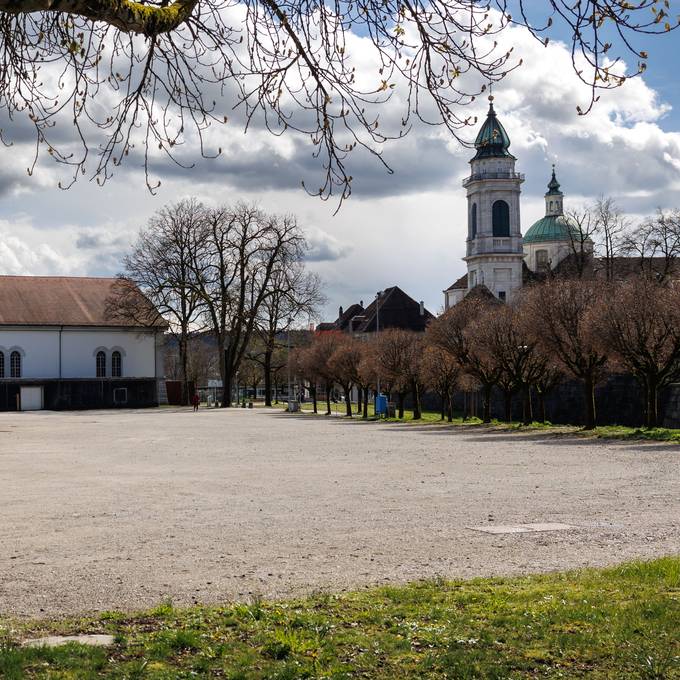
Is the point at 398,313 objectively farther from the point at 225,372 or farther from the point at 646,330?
the point at 646,330

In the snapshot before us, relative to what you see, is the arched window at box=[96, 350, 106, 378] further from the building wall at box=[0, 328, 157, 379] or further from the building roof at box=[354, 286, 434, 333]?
the building roof at box=[354, 286, 434, 333]

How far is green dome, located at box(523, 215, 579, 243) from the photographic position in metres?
117

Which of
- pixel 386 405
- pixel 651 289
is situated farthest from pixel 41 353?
pixel 651 289

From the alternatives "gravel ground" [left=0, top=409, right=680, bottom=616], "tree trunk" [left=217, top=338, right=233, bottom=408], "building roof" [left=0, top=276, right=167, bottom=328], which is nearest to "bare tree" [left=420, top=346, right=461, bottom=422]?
"gravel ground" [left=0, top=409, right=680, bottom=616]

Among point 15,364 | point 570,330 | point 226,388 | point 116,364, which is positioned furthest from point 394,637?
point 116,364

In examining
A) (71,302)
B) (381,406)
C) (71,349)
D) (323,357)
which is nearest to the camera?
(381,406)

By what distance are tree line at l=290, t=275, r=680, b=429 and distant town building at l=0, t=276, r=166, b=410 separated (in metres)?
24.0

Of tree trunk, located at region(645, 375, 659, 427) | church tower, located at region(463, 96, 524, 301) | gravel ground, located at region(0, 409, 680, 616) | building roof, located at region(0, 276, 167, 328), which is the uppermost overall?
church tower, located at region(463, 96, 524, 301)

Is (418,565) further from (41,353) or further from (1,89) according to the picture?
(41,353)

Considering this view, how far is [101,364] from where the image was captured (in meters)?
86.2

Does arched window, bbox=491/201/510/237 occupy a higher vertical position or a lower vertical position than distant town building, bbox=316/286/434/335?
higher

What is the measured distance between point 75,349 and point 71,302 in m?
5.16

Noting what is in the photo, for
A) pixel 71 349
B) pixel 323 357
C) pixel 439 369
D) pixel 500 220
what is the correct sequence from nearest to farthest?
pixel 439 369, pixel 323 357, pixel 71 349, pixel 500 220

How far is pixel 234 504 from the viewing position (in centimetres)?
1630
